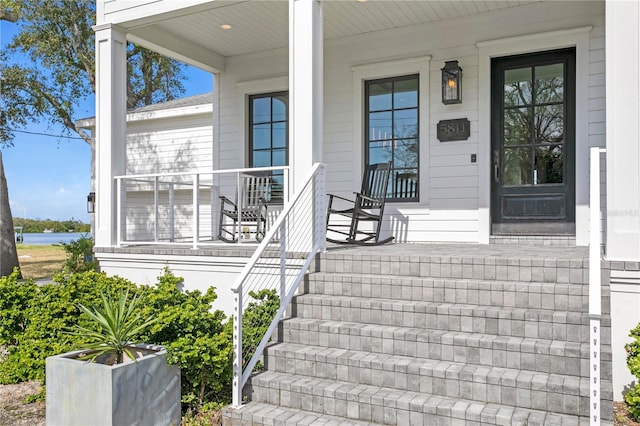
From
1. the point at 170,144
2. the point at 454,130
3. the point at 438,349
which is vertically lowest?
the point at 438,349

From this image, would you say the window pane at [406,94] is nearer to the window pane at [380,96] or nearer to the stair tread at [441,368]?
the window pane at [380,96]

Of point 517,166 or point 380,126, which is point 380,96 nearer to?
point 380,126

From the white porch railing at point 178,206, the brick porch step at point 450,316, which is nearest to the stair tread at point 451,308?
the brick porch step at point 450,316

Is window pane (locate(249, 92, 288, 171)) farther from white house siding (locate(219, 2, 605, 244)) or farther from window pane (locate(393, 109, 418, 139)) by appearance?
window pane (locate(393, 109, 418, 139))

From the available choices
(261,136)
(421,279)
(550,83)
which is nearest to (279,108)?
(261,136)

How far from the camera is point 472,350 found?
3.08 m

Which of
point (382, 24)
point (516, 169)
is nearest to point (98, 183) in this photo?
point (382, 24)

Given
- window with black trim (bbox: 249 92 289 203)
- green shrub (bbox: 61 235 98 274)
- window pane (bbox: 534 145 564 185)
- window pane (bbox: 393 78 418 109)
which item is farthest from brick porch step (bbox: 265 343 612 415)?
green shrub (bbox: 61 235 98 274)

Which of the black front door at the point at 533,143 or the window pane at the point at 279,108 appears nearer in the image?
the black front door at the point at 533,143

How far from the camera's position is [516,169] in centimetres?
552

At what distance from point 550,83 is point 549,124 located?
0.42 meters

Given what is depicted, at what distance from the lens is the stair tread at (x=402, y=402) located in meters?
2.65

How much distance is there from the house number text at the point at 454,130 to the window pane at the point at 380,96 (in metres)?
0.75

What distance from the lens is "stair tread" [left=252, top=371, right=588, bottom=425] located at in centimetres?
265
